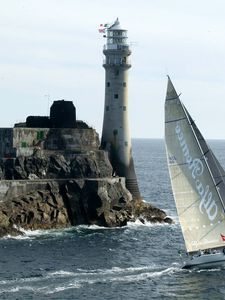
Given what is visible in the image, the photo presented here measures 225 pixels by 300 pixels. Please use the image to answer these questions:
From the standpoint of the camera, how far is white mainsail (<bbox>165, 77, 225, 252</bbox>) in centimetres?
5700

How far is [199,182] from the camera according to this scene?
57531mm

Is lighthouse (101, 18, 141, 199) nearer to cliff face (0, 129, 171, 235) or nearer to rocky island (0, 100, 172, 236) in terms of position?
rocky island (0, 100, 172, 236)

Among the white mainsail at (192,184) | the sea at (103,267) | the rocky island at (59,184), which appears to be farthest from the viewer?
the rocky island at (59,184)

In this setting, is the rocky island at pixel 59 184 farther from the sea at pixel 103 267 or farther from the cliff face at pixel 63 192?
the sea at pixel 103 267

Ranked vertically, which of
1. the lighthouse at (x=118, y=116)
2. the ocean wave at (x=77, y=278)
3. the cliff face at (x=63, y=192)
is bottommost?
the ocean wave at (x=77, y=278)

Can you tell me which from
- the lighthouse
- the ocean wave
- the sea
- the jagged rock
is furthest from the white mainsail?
the lighthouse

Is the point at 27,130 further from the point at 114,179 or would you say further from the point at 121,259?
the point at 121,259

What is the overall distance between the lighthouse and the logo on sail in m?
35.1

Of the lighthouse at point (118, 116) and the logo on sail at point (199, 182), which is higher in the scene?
the lighthouse at point (118, 116)

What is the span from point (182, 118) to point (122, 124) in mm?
36106

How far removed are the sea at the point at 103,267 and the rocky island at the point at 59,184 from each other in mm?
1703

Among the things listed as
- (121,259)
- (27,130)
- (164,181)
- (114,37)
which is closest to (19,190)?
(27,130)

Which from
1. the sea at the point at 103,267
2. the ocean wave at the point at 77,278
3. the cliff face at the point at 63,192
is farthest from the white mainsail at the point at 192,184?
the cliff face at the point at 63,192

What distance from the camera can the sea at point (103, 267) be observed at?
51719mm
